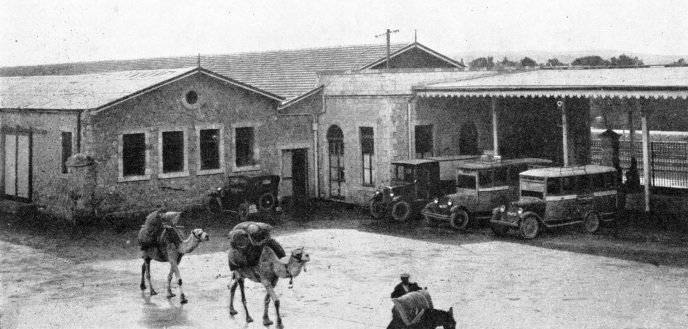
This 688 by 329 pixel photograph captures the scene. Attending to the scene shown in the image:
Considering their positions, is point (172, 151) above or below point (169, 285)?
above

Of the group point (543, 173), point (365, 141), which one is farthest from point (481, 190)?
point (365, 141)

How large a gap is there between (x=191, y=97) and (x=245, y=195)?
3.36 meters

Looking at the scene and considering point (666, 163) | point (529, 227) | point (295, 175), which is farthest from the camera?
point (666, 163)

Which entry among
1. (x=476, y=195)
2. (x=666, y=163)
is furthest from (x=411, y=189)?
(x=666, y=163)

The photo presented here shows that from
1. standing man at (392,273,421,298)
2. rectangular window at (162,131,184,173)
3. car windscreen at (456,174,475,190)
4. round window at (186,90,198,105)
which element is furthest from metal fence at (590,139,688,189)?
standing man at (392,273,421,298)

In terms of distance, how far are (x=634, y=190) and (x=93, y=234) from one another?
15.6m

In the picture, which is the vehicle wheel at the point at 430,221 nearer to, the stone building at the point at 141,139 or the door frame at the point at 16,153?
the stone building at the point at 141,139

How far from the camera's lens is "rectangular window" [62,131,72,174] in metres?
22.1

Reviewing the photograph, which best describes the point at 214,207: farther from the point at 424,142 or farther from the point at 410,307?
the point at 410,307

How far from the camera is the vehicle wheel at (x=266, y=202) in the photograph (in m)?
22.6

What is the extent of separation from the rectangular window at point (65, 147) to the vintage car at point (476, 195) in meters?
10.2

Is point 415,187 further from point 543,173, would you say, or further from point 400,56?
point 400,56

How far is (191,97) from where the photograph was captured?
23.0 metres

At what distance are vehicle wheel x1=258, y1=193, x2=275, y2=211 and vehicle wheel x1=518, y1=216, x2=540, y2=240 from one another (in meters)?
8.02
